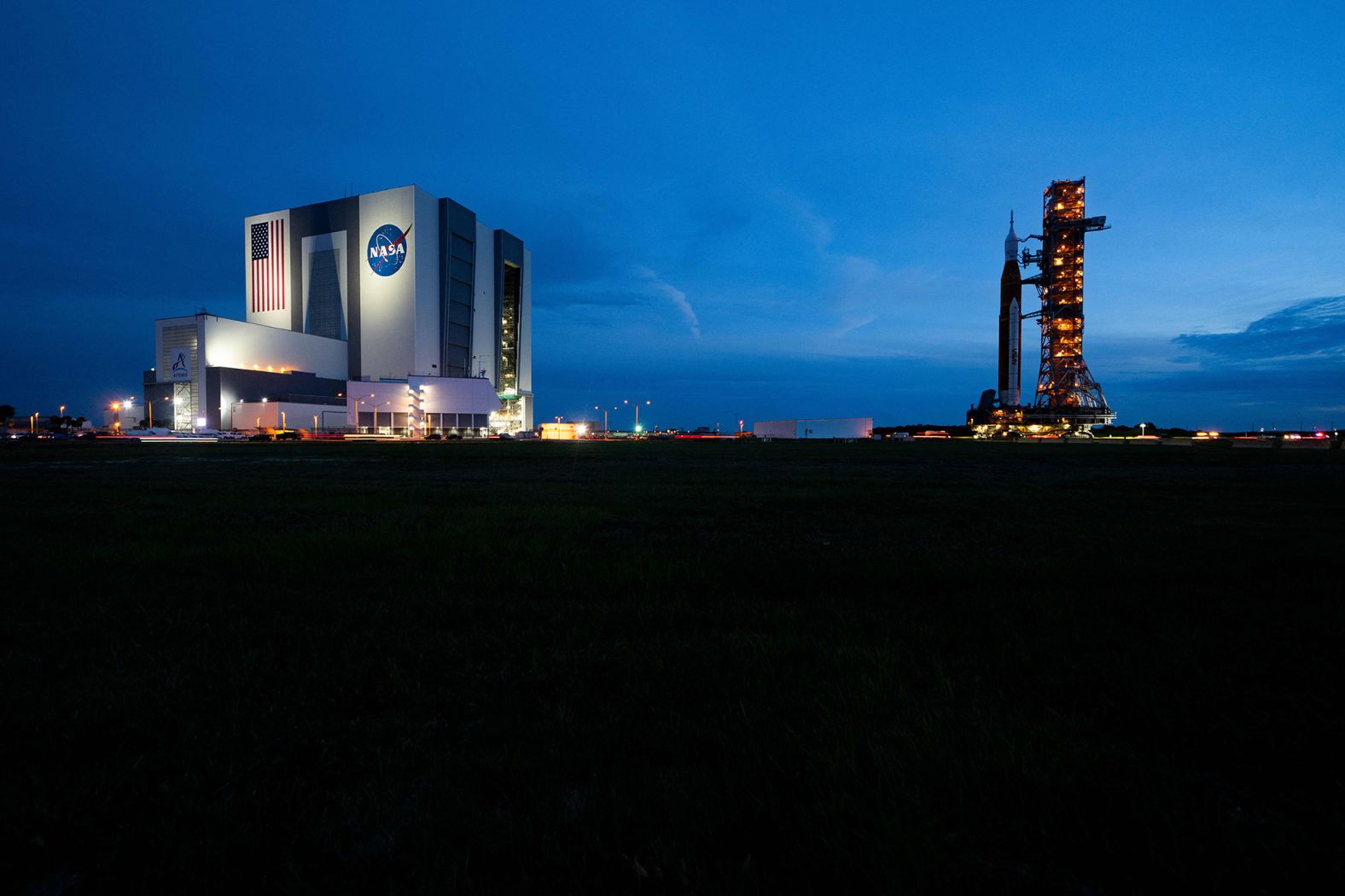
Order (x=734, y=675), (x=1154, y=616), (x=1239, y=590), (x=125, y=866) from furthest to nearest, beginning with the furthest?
(x=1239, y=590) < (x=1154, y=616) < (x=734, y=675) < (x=125, y=866)

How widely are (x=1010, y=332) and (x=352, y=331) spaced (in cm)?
11111

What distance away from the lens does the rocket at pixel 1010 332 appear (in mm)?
103750

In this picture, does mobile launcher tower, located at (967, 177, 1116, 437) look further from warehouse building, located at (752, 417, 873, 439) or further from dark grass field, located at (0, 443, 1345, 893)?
dark grass field, located at (0, 443, 1345, 893)

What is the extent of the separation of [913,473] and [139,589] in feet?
66.5

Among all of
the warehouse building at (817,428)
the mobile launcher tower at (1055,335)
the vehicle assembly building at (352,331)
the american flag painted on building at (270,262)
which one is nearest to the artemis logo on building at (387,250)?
the vehicle assembly building at (352,331)

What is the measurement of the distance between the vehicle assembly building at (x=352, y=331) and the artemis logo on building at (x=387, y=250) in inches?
Result: 7.0

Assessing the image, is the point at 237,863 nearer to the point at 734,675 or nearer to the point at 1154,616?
the point at 734,675

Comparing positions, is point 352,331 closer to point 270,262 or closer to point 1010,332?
point 270,262

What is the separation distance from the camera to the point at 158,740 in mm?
2814

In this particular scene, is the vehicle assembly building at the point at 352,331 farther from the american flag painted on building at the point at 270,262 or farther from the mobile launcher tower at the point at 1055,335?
the mobile launcher tower at the point at 1055,335

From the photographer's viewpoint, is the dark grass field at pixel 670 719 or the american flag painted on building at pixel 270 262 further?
the american flag painted on building at pixel 270 262

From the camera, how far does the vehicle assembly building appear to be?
84.2m

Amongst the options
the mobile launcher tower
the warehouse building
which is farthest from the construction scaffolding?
the warehouse building

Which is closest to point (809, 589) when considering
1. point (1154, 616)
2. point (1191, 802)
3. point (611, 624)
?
point (611, 624)
